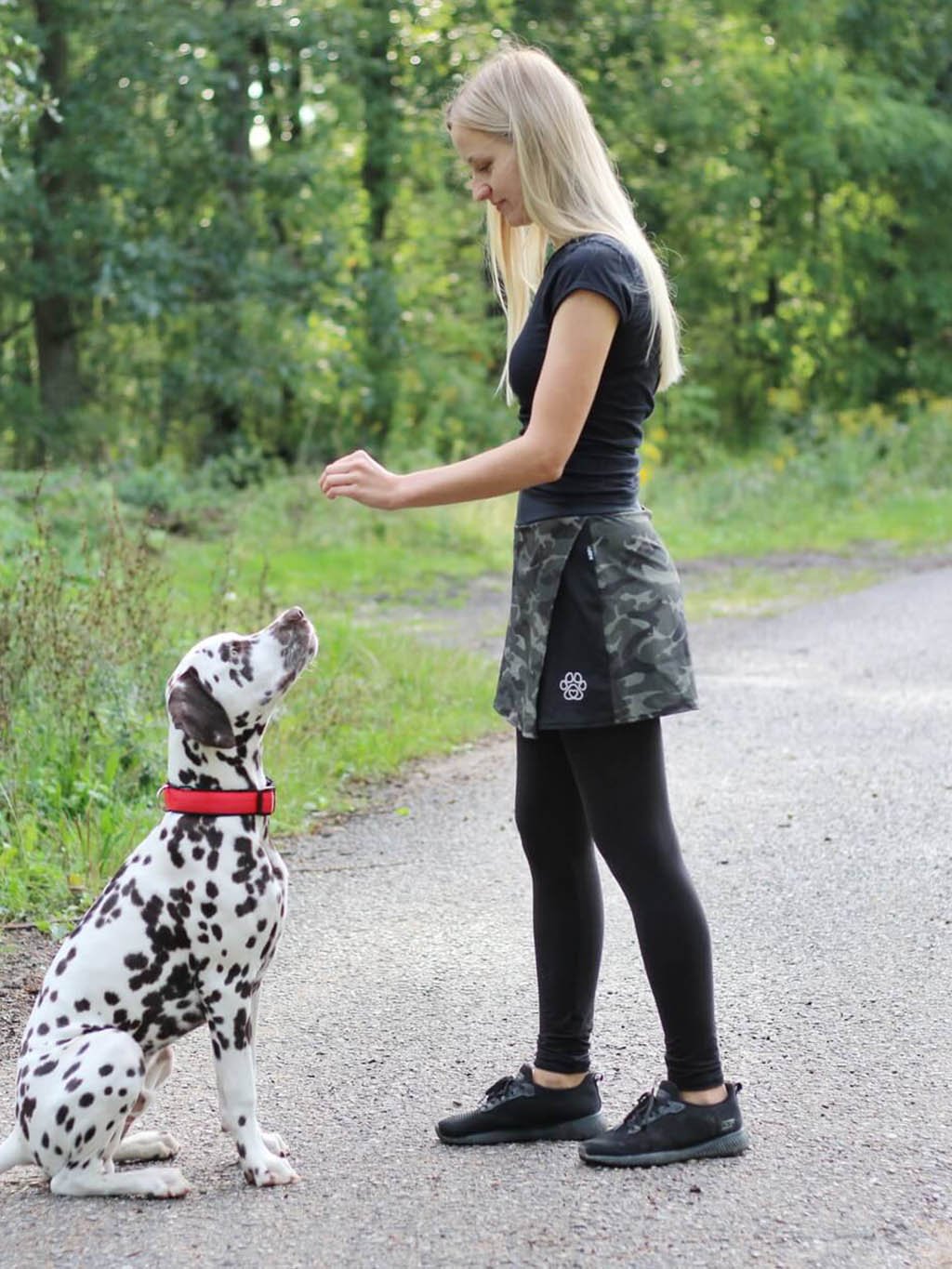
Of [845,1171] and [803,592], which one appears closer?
[845,1171]

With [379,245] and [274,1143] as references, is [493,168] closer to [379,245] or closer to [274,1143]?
[274,1143]

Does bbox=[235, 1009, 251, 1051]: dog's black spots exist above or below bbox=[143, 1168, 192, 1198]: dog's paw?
above

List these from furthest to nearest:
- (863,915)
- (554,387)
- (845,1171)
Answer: (863,915) → (845,1171) → (554,387)

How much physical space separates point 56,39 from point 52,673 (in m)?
15.1

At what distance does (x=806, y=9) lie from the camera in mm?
27109

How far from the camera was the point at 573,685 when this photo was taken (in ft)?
11.5

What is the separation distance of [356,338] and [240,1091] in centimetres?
1884

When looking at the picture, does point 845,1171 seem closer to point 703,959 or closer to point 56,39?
point 703,959

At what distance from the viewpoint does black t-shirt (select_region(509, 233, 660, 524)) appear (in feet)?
11.0

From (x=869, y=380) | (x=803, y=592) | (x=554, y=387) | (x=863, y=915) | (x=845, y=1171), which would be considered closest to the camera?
(x=554, y=387)

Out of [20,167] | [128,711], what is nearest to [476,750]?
[128,711]

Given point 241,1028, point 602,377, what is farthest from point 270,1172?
point 602,377

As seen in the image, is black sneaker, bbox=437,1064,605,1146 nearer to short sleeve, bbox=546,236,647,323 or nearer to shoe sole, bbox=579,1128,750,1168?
shoe sole, bbox=579,1128,750,1168

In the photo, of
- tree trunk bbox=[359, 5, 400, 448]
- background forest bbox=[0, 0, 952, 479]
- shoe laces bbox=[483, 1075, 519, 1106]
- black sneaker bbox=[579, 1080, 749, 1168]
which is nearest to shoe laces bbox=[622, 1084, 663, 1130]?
black sneaker bbox=[579, 1080, 749, 1168]
